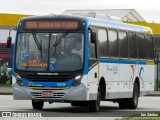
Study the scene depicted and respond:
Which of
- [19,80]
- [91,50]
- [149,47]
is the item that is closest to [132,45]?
[149,47]

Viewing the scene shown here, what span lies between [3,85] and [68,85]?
85.8 feet

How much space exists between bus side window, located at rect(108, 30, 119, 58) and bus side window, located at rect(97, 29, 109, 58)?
0.38m

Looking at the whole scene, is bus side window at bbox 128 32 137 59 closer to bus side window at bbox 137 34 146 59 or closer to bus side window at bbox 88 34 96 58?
bus side window at bbox 137 34 146 59

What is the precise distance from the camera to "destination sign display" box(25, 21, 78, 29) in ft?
76.4

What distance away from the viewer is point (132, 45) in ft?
90.0

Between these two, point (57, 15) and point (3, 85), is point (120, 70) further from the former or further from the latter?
point (3, 85)

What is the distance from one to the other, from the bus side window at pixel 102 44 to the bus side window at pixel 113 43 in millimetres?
382

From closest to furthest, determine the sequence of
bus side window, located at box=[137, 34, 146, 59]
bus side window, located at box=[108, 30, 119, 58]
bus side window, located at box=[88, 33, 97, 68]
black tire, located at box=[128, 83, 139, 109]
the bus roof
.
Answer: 1. bus side window, located at box=[88, 33, 97, 68]
2. the bus roof
3. bus side window, located at box=[108, 30, 119, 58]
4. black tire, located at box=[128, 83, 139, 109]
5. bus side window, located at box=[137, 34, 146, 59]

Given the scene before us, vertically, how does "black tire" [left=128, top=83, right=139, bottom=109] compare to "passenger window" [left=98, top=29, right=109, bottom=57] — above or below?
below

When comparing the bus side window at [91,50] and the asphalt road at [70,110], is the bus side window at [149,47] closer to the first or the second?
the asphalt road at [70,110]

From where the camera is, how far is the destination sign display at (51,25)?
23272 mm

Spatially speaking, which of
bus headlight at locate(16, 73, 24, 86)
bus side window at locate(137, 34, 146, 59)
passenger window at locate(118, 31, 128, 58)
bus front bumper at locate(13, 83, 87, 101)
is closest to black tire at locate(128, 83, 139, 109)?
bus side window at locate(137, 34, 146, 59)

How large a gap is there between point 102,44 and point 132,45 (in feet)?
11.1

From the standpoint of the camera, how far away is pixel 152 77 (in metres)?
30.4
